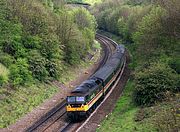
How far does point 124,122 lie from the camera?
25375 millimetres

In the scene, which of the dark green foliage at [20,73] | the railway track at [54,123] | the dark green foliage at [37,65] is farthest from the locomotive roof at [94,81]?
the dark green foliage at [20,73]

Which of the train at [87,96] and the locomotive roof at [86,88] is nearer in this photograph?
the train at [87,96]

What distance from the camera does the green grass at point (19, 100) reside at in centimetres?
2952

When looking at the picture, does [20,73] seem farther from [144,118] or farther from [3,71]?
[144,118]

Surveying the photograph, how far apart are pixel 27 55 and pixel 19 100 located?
8.30 meters

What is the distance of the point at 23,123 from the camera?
29.2m

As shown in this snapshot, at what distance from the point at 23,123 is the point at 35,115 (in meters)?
2.42

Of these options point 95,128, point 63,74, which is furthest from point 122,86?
point 95,128

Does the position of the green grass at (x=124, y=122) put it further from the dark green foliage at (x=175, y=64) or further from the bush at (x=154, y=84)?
the dark green foliage at (x=175, y=64)

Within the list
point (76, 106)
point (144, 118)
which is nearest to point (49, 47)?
point (76, 106)

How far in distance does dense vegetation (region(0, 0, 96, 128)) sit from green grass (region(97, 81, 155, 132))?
→ 8.50m

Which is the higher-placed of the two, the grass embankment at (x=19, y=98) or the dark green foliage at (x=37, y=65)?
the dark green foliage at (x=37, y=65)

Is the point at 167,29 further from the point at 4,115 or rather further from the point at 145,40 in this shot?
the point at 4,115

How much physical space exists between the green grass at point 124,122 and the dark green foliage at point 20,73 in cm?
1067
